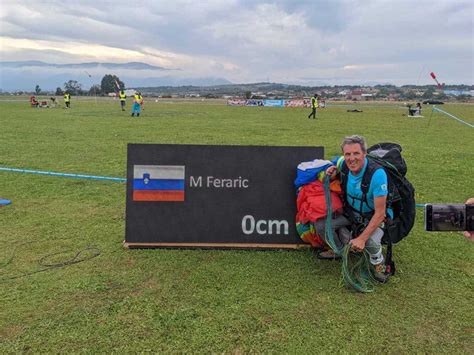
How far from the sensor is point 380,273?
14.1ft

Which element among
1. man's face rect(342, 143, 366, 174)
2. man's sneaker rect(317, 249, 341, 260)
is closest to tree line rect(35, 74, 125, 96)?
man's sneaker rect(317, 249, 341, 260)

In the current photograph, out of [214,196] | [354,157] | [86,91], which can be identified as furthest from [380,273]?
[86,91]

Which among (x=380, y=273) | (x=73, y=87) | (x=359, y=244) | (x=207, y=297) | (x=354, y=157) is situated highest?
(x=73, y=87)

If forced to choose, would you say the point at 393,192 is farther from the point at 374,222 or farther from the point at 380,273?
the point at 380,273

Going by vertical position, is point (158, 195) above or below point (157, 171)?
below

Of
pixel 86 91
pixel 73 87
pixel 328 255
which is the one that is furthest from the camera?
pixel 86 91

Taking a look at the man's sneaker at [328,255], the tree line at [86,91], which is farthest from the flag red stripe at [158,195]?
the tree line at [86,91]

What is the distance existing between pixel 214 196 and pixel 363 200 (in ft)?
5.55

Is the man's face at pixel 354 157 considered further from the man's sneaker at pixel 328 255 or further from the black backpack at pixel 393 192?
the man's sneaker at pixel 328 255

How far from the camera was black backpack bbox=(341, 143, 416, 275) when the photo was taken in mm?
4211

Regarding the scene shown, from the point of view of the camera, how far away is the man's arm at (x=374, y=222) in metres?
4.02

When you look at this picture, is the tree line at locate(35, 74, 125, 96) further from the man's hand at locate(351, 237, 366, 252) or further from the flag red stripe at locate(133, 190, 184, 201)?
the man's hand at locate(351, 237, 366, 252)

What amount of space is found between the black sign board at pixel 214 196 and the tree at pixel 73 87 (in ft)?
352

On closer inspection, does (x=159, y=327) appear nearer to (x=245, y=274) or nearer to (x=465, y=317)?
(x=245, y=274)
